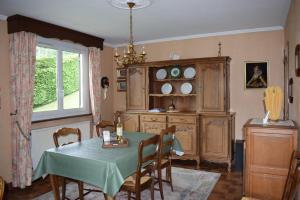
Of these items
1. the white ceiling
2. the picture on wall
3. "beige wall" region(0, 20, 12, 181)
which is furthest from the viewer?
the picture on wall

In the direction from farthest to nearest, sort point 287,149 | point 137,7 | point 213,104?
point 213,104, point 137,7, point 287,149

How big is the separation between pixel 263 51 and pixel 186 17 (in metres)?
1.66

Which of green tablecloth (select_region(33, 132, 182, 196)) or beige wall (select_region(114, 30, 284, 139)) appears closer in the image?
green tablecloth (select_region(33, 132, 182, 196))

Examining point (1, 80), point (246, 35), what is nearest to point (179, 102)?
point (246, 35)

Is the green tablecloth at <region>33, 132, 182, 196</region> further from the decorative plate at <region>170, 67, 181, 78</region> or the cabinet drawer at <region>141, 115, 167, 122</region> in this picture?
the decorative plate at <region>170, 67, 181, 78</region>

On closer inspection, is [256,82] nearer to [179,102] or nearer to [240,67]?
[240,67]

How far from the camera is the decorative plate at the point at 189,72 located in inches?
184

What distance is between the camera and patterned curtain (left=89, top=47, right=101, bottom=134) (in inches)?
188

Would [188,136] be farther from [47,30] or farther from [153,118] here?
[47,30]

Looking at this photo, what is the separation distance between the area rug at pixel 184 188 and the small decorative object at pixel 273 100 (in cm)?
130

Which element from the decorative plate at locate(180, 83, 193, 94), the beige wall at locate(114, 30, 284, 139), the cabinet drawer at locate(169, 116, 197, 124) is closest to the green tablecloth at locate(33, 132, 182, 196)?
the cabinet drawer at locate(169, 116, 197, 124)

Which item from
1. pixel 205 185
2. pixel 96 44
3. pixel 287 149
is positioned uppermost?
pixel 96 44

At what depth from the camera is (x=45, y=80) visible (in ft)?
13.3

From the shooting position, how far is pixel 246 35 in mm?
4379
